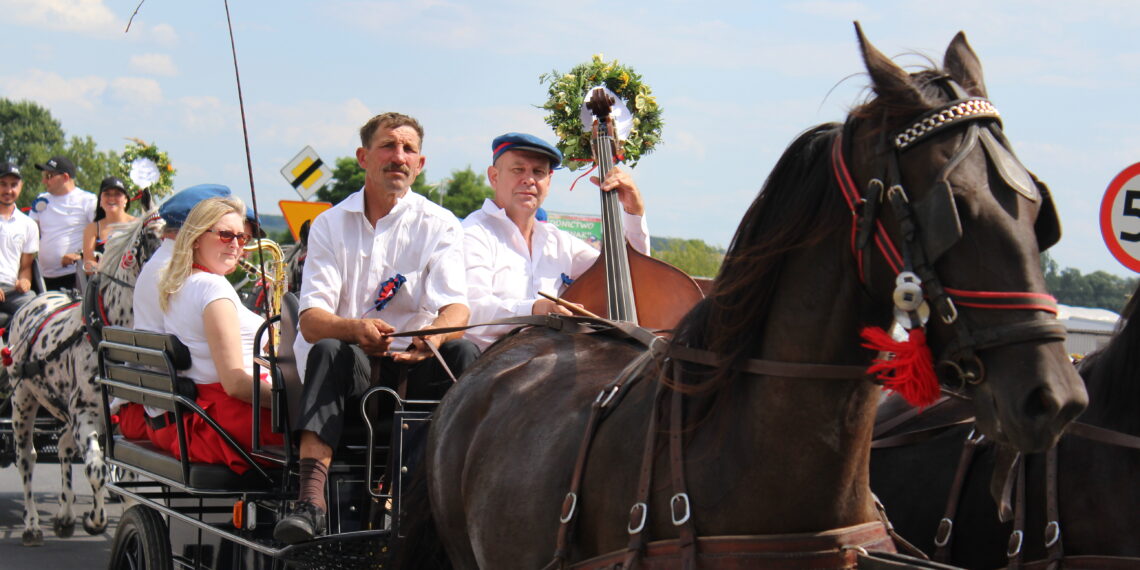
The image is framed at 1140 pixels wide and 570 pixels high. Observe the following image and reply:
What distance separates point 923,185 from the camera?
7.34 ft

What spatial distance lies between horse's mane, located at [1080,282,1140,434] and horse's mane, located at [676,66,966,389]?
4.50 feet

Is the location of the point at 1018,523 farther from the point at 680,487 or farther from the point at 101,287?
the point at 101,287

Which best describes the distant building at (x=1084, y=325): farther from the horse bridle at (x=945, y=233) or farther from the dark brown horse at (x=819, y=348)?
the horse bridle at (x=945, y=233)

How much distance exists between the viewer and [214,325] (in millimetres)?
5105

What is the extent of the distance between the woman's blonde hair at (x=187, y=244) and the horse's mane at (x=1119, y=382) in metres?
3.91

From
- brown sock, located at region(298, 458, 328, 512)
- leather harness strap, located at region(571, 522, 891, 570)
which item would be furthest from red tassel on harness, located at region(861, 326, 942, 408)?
brown sock, located at region(298, 458, 328, 512)

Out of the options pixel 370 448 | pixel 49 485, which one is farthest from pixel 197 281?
pixel 49 485

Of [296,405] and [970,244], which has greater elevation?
[970,244]

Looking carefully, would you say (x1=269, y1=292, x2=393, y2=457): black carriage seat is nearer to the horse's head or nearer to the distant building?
the horse's head

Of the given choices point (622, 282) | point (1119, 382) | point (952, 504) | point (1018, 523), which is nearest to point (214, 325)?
point (622, 282)

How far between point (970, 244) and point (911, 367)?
0.27 meters

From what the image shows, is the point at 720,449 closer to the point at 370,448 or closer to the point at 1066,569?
the point at 1066,569

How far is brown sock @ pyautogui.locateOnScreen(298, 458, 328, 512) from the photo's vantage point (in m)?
4.34

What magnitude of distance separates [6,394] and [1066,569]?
8.62 meters
